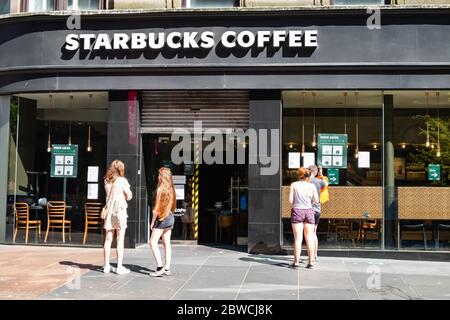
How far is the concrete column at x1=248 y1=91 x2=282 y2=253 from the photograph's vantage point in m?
12.4

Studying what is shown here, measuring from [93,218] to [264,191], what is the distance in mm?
4159

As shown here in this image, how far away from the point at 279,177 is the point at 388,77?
3.18m

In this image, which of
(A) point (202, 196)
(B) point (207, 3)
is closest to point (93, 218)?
(A) point (202, 196)

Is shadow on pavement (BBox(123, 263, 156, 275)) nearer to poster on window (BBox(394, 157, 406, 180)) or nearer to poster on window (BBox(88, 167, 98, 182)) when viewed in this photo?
poster on window (BBox(88, 167, 98, 182))

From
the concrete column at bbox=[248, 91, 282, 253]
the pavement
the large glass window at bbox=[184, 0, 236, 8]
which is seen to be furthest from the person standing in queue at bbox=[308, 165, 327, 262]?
the large glass window at bbox=[184, 0, 236, 8]

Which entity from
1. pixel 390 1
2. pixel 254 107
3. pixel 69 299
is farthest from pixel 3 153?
pixel 390 1

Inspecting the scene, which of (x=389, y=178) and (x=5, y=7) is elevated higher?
(x=5, y=7)

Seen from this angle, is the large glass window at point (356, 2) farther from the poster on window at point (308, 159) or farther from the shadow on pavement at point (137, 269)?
the shadow on pavement at point (137, 269)

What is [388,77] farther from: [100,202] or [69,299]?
[69,299]

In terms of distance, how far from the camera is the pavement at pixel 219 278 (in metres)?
8.11

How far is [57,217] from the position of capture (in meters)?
13.6

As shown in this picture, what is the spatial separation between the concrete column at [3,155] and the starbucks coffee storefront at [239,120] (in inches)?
1.1

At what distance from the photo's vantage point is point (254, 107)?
12633 millimetres

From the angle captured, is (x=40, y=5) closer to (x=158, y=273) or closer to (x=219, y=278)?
(x=158, y=273)
